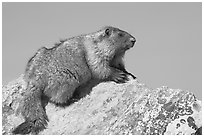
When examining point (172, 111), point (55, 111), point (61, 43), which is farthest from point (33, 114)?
point (172, 111)

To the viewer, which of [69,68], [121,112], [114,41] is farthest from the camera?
[114,41]

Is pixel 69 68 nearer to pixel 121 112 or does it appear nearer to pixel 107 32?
pixel 107 32

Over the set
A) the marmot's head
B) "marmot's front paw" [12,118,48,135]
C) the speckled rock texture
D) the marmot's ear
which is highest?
the marmot's ear

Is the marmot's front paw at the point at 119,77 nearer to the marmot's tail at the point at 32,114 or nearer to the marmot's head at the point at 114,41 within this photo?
the marmot's head at the point at 114,41

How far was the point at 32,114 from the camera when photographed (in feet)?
30.9

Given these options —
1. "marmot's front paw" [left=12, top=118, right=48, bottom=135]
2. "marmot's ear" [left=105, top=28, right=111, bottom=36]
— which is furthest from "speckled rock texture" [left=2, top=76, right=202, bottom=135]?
"marmot's ear" [left=105, top=28, right=111, bottom=36]

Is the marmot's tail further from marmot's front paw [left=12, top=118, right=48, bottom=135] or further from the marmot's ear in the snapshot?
the marmot's ear

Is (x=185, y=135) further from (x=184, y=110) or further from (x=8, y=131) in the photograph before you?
(x=8, y=131)

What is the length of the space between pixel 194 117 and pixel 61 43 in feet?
15.3

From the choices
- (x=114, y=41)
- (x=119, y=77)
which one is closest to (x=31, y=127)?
(x=119, y=77)

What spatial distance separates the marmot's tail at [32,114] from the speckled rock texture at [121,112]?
0.56ft

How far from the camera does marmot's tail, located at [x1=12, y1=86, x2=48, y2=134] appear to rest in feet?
29.7

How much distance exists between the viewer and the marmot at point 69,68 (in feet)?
31.3

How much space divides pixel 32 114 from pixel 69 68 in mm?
1550
